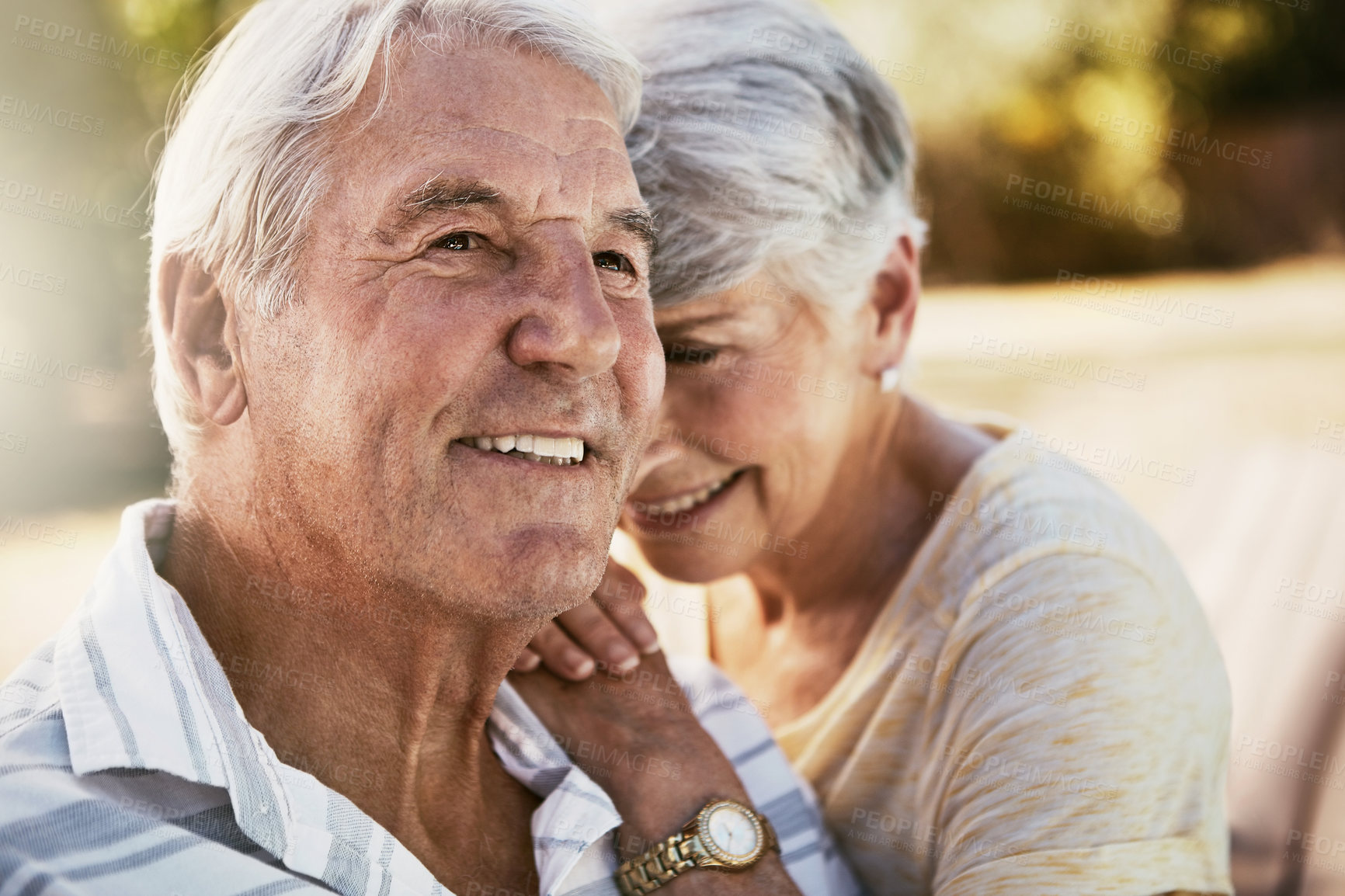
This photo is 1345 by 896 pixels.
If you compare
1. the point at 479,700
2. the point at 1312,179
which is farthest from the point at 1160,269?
the point at 479,700

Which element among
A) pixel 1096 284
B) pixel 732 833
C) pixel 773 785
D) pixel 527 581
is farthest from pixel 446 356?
pixel 1096 284

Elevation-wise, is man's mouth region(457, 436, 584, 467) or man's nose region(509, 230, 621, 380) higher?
man's nose region(509, 230, 621, 380)

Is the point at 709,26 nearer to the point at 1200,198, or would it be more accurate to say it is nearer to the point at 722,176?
the point at 722,176

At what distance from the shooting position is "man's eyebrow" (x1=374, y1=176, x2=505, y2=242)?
154 centimetres

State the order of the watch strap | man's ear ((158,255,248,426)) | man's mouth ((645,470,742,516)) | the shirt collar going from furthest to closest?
1. man's mouth ((645,470,742,516))
2. the watch strap
3. man's ear ((158,255,248,426))
4. the shirt collar

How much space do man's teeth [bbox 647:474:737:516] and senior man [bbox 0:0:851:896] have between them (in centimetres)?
61

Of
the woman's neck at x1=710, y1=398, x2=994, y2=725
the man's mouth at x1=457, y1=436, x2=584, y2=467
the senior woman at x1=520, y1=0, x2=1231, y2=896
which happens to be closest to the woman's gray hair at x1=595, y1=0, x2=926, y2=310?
the senior woman at x1=520, y1=0, x2=1231, y2=896

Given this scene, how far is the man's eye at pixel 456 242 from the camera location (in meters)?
1.58

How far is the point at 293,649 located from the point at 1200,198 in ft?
35.1

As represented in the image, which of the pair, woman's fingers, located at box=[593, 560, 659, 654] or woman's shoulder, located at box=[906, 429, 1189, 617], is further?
woman's fingers, located at box=[593, 560, 659, 654]

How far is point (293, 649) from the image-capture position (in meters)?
1.67

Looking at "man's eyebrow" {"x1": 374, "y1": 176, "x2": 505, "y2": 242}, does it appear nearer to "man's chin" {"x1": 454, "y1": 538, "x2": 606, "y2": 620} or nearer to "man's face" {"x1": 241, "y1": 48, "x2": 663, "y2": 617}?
"man's face" {"x1": 241, "y1": 48, "x2": 663, "y2": 617}

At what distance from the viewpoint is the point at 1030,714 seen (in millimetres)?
1987

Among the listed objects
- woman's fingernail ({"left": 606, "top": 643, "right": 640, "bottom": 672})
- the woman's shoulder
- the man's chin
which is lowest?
woman's fingernail ({"left": 606, "top": 643, "right": 640, "bottom": 672})
